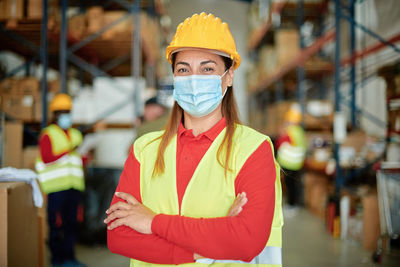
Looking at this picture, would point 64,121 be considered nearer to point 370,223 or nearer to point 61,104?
point 61,104

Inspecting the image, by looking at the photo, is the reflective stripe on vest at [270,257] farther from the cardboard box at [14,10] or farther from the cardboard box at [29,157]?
the cardboard box at [14,10]

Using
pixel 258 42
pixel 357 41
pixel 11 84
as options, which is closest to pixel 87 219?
pixel 11 84

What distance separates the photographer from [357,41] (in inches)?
340

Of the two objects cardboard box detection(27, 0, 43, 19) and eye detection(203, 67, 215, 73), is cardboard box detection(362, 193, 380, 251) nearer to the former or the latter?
eye detection(203, 67, 215, 73)

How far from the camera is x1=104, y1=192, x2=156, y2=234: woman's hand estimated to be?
141 cm

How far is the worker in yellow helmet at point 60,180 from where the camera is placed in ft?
12.4

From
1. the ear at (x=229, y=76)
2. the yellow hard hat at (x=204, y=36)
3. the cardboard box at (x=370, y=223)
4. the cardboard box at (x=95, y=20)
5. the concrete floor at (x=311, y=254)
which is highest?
the cardboard box at (x=95, y=20)

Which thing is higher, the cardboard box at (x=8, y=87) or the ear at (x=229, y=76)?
the cardboard box at (x=8, y=87)

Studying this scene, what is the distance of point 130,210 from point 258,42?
36.6ft

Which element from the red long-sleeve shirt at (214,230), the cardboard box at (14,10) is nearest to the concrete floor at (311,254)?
the red long-sleeve shirt at (214,230)

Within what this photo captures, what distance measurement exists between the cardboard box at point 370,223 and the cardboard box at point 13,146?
523 centimetres

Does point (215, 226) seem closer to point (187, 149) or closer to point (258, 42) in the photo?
point (187, 149)

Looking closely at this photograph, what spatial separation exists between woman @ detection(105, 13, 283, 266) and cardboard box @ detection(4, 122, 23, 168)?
4.15m

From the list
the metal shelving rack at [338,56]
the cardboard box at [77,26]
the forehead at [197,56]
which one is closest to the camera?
the forehead at [197,56]
